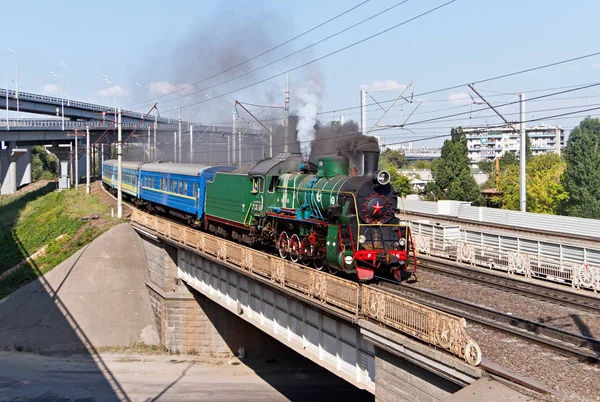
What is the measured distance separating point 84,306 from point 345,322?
22.1 meters

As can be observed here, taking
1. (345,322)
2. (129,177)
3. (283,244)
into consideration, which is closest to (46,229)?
(129,177)

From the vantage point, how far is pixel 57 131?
81562 millimetres

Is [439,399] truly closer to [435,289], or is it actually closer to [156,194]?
[435,289]

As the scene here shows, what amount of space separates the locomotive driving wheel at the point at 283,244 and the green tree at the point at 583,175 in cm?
3036

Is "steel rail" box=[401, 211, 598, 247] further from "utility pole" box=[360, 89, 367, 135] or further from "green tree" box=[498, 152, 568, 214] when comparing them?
"green tree" box=[498, 152, 568, 214]

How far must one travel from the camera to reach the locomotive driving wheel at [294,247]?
20.3 meters

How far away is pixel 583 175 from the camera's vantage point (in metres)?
43.8

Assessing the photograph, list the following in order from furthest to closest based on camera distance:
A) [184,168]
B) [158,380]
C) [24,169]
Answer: [24,169], [184,168], [158,380]

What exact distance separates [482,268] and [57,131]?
72.7 m

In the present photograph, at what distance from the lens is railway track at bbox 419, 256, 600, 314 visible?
1630 centimetres

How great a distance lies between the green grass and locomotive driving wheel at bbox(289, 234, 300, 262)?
20.4m

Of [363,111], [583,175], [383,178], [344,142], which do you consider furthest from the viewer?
[583,175]

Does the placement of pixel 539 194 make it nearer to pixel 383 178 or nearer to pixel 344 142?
pixel 344 142

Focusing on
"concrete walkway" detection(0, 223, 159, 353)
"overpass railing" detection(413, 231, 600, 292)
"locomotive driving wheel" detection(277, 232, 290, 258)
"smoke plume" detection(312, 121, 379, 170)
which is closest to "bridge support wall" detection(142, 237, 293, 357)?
"concrete walkway" detection(0, 223, 159, 353)
